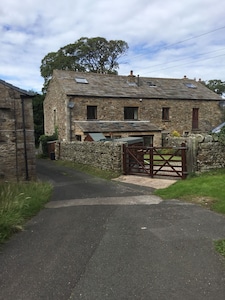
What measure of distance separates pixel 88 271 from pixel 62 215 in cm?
360

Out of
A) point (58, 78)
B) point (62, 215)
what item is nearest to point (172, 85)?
point (58, 78)

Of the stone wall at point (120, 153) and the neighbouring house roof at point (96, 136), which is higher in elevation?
the neighbouring house roof at point (96, 136)

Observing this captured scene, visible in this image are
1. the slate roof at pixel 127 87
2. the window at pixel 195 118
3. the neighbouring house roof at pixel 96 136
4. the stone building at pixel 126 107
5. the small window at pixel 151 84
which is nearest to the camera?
the neighbouring house roof at pixel 96 136

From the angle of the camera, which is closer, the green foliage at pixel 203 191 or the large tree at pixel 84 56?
the green foliage at pixel 203 191

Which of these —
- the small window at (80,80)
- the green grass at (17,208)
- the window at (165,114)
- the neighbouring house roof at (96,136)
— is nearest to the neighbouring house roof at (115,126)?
the neighbouring house roof at (96,136)

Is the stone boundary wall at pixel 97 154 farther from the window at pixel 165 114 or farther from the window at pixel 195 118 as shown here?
the window at pixel 195 118

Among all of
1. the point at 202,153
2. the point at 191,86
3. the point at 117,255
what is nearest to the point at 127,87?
the point at 191,86

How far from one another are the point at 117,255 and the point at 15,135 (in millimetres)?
9071

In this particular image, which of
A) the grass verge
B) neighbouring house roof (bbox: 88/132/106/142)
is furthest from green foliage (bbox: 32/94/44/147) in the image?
the grass verge

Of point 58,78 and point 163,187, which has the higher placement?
point 58,78

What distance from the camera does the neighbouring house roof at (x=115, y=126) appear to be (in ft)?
76.9

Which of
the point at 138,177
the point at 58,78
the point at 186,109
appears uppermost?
the point at 58,78

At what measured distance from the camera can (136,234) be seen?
19.3 feet

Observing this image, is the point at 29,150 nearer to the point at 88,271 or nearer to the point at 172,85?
the point at 88,271
